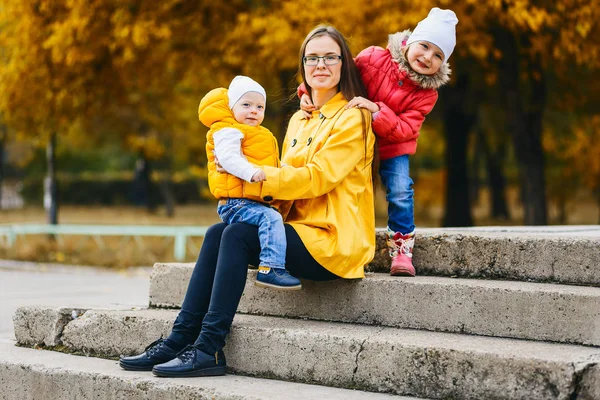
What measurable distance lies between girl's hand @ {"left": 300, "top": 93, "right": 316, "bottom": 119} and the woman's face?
0.14 metres

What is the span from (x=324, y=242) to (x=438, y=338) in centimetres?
76

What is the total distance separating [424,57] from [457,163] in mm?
15867

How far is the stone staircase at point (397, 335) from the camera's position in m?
3.89

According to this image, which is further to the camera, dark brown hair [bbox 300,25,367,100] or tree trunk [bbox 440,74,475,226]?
tree trunk [bbox 440,74,475,226]

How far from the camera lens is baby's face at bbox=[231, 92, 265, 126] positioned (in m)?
4.55

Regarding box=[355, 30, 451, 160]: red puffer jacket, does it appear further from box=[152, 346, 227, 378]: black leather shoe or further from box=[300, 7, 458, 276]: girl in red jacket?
box=[152, 346, 227, 378]: black leather shoe

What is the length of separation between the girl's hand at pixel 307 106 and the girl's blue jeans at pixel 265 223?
732 mm

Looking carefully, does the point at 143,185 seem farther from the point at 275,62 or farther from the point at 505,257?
the point at 505,257

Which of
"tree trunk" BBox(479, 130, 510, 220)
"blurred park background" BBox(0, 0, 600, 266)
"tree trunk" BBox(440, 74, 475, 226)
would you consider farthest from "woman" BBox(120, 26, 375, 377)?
"tree trunk" BBox(479, 130, 510, 220)

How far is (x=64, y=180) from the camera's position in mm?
43250

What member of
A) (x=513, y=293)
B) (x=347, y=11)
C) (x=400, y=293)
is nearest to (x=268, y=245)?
(x=400, y=293)

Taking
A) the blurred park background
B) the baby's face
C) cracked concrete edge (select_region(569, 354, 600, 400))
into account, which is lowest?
cracked concrete edge (select_region(569, 354, 600, 400))

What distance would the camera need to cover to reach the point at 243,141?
15.0 feet

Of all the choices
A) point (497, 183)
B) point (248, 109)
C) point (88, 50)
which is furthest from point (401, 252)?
point (497, 183)
